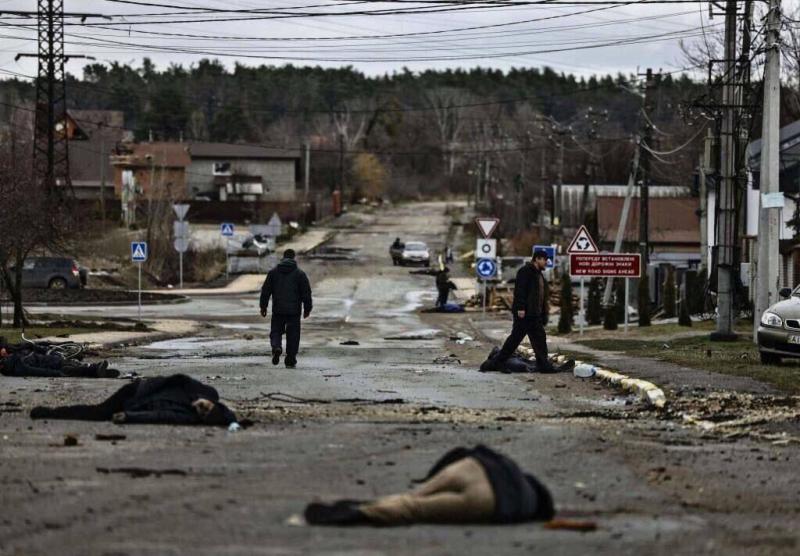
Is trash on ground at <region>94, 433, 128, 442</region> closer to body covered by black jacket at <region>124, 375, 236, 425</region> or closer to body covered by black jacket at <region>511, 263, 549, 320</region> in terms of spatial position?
body covered by black jacket at <region>124, 375, 236, 425</region>

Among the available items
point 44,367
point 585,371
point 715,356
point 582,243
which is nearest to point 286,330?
point 44,367

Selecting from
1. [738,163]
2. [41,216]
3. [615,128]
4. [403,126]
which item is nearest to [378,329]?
[41,216]

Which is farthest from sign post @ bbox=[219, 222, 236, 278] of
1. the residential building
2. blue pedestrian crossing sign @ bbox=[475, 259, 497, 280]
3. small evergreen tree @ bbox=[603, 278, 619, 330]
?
the residential building

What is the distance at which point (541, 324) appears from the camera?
813 inches

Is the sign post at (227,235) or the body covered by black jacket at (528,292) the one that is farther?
the sign post at (227,235)

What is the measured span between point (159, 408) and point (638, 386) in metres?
7.22

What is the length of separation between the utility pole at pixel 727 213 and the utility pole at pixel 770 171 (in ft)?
6.48

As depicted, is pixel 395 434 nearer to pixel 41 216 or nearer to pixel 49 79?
pixel 41 216

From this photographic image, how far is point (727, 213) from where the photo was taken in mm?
28766

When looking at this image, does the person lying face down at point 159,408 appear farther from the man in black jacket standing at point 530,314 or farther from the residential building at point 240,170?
the residential building at point 240,170

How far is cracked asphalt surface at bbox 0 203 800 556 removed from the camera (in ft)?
23.6

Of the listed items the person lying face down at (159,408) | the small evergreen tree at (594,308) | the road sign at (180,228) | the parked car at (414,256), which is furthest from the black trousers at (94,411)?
the parked car at (414,256)

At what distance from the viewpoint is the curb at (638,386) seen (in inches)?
617

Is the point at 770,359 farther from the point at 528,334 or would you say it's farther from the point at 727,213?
the point at 727,213
